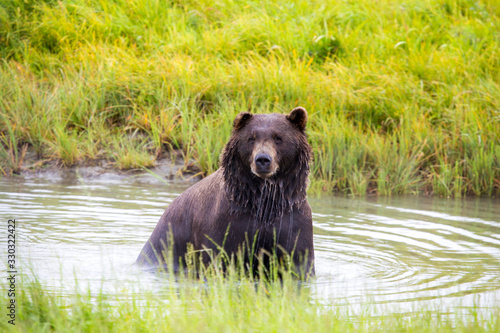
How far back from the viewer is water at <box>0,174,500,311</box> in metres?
5.19

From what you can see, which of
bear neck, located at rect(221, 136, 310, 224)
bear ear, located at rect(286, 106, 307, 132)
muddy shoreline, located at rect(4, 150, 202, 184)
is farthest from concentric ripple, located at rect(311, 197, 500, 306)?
muddy shoreline, located at rect(4, 150, 202, 184)

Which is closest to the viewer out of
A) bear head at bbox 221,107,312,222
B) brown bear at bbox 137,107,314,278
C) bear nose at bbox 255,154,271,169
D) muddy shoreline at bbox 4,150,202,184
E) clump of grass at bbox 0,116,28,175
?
bear nose at bbox 255,154,271,169

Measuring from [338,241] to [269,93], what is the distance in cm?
468

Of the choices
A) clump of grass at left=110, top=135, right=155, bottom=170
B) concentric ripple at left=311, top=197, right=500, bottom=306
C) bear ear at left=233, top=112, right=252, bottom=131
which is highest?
bear ear at left=233, top=112, right=252, bottom=131

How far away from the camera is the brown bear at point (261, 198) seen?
5180 millimetres

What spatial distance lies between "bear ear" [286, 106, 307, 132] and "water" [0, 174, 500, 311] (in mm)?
1358

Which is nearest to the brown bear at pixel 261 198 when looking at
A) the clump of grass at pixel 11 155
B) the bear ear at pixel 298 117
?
the bear ear at pixel 298 117

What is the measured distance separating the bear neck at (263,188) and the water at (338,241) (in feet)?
2.26

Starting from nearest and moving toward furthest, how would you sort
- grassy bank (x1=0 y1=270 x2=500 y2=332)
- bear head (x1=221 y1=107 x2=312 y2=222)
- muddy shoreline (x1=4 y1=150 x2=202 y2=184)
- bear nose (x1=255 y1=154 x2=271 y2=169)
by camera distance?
1. grassy bank (x1=0 y1=270 x2=500 y2=332)
2. bear nose (x1=255 y1=154 x2=271 y2=169)
3. bear head (x1=221 y1=107 x2=312 y2=222)
4. muddy shoreline (x1=4 y1=150 x2=202 y2=184)

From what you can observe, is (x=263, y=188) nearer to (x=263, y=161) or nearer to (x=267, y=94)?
(x=263, y=161)

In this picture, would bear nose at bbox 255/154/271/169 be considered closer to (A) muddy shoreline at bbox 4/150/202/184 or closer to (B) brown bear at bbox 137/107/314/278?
(B) brown bear at bbox 137/107/314/278

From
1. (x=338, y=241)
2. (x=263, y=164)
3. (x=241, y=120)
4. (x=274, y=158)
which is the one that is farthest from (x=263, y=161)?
(x=338, y=241)

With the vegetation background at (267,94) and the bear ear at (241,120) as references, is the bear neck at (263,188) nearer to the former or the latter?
the bear ear at (241,120)

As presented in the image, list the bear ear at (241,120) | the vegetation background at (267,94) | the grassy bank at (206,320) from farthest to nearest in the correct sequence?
the vegetation background at (267,94) → the bear ear at (241,120) → the grassy bank at (206,320)
